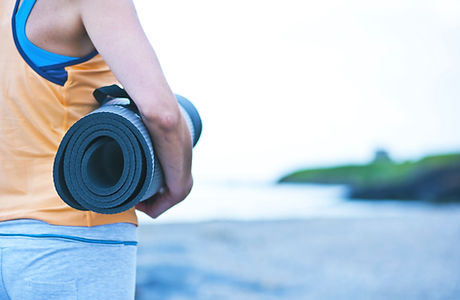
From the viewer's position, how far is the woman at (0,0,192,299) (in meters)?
1.00

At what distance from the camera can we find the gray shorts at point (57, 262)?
3.31 ft

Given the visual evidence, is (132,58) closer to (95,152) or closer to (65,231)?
(95,152)

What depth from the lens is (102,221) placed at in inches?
42.1

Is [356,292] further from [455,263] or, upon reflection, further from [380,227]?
[380,227]

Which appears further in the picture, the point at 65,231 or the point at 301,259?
the point at 301,259

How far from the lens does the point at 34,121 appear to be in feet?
3.49

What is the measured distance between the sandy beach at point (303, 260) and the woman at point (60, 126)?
3.37 m

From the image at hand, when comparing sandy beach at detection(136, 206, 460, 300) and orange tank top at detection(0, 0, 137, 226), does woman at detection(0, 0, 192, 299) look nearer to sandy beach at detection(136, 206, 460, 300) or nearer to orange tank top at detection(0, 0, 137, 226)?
orange tank top at detection(0, 0, 137, 226)

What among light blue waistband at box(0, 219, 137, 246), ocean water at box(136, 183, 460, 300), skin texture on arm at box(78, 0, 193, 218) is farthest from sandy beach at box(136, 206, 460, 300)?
skin texture on arm at box(78, 0, 193, 218)

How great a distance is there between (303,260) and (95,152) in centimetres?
509

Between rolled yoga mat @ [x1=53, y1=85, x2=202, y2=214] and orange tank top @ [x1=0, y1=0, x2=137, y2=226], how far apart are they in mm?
42

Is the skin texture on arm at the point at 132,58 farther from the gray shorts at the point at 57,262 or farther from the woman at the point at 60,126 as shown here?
the gray shorts at the point at 57,262

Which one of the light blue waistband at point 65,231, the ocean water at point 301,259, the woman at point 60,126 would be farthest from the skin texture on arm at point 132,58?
the ocean water at point 301,259

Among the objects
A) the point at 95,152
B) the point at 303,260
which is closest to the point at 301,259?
the point at 303,260
